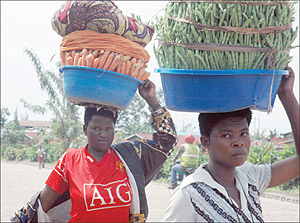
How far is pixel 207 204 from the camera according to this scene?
1721mm

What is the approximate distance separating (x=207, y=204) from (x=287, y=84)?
682 millimetres

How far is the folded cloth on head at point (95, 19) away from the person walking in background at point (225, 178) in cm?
78

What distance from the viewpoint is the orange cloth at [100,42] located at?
239 cm

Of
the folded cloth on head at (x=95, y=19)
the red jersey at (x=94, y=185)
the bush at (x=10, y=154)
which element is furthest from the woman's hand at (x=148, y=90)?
the bush at (x=10, y=154)

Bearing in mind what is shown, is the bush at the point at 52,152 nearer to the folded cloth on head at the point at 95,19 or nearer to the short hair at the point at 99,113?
the short hair at the point at 99,113

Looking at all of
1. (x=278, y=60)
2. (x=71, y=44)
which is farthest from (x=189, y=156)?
(x=278, y=60)

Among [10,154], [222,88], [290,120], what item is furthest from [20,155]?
[222,88]

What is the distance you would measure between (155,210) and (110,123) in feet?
21.5

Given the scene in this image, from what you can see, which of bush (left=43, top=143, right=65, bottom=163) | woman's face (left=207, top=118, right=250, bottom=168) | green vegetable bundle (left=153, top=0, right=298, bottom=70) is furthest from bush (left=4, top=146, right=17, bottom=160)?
green vegetable bundle (left=153, top=0, right=298, bottom=70)

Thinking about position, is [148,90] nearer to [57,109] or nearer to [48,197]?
[48,197]

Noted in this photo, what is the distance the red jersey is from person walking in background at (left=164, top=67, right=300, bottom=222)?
97 cm

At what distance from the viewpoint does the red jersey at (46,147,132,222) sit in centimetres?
268

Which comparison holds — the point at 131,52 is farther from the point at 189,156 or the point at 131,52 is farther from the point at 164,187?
the point at 164,187

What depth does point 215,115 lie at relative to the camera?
185cm
